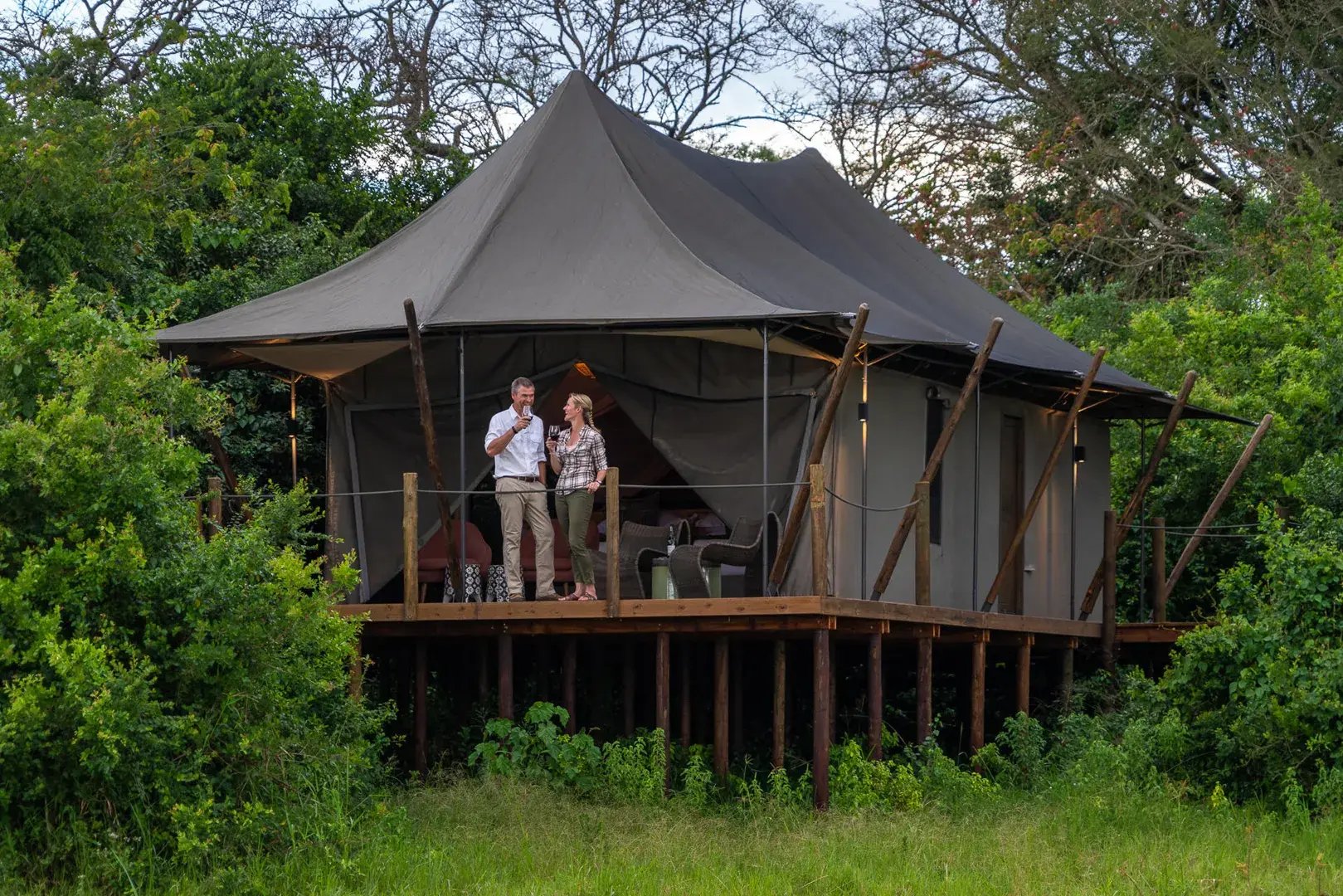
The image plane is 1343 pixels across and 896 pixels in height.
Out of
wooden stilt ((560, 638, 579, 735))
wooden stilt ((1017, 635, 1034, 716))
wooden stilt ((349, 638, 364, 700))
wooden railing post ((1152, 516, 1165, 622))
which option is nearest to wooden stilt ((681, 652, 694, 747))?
wooden stilt ((560, 638, 579, 735))

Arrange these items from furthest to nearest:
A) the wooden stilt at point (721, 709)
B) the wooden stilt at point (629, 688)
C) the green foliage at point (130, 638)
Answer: the wooden stilt at point (629, 688) < the wooden stilt at point (721, 709) < the green foliage at point (130, 638)

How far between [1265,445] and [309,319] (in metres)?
9.80

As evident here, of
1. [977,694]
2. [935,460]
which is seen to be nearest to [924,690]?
[977,694]

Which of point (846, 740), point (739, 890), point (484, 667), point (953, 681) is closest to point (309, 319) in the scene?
point (484, 667)

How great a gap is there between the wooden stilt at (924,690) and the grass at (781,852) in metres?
1.16

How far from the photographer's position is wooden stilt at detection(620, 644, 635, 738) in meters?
13.4

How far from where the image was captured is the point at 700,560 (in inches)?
505

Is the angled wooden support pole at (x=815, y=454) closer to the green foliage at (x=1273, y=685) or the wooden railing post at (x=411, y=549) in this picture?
the wooden railing post at (x=411, y=549)

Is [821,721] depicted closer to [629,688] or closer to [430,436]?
[629,688]

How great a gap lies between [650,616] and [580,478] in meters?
1.01

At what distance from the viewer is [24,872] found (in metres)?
9.80

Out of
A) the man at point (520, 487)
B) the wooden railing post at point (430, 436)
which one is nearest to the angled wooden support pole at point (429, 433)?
the wooden railing post at point (430, 436)

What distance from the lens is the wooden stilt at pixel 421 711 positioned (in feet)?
42.5

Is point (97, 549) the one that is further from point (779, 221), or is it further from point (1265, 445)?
point (1265, 445)
